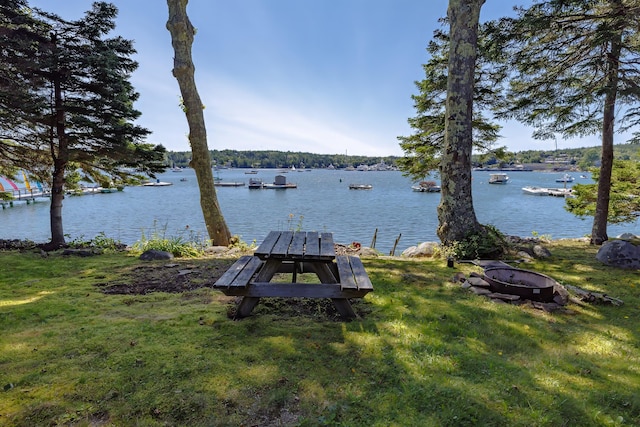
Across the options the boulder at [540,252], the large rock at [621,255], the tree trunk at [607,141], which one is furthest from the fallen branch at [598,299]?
the tree trunk at [607,141]

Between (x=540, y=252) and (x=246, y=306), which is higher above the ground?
(x=246, y=306)

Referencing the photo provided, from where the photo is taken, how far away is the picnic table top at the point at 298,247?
3.55 meters

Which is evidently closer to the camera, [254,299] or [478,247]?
[254,299]

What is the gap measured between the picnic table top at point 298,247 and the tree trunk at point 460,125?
155 inches

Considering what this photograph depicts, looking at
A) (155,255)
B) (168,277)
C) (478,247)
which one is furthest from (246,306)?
(478,247)

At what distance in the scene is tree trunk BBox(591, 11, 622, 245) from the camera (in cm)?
769

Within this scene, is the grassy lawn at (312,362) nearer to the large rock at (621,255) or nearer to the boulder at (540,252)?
the large rock at (621,255)

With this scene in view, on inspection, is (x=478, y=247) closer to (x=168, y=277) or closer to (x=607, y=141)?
(x=607, y=141)

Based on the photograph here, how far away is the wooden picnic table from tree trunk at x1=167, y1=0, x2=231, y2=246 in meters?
5.86

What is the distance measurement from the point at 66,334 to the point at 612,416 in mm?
4666

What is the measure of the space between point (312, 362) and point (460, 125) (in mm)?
6269

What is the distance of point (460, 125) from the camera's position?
7301mm

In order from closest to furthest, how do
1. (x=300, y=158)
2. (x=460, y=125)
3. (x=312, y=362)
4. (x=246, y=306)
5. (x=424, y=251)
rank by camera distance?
1. (x=312, y=362)
2. (x=246, y=306)
3. (x=460, y=125)
4. (x=424, y=251)
5. (x=300, y=158)

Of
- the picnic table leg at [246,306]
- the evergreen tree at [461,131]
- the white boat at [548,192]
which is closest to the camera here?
the picnic table leg at [246,306]
